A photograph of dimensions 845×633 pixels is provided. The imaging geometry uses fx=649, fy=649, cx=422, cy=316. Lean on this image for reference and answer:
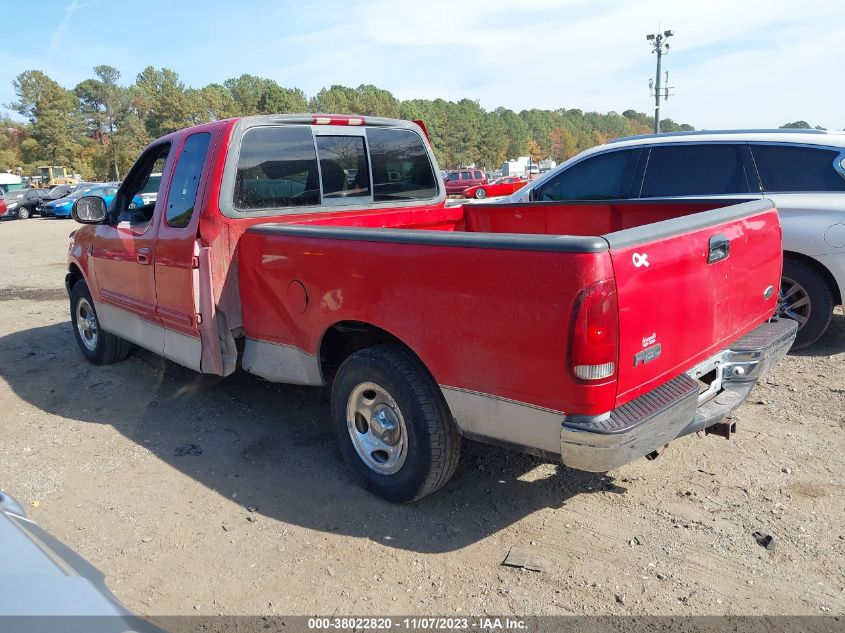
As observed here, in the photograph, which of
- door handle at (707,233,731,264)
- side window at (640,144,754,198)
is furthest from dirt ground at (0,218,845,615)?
side window at (640,144,754,198)

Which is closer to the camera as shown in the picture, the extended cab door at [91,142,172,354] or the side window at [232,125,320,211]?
the side window at [232,125,320,211]

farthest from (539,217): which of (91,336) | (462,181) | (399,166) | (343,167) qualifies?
(462,181)

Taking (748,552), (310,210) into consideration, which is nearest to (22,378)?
(310,210)

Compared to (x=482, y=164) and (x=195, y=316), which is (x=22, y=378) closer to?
(x=195, y=316)

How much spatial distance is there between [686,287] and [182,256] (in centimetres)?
309

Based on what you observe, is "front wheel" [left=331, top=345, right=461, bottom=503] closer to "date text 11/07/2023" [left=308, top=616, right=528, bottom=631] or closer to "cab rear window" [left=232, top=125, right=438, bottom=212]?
"date text 11/07/2023" [left=308, top=616, right=528, bottom=631]

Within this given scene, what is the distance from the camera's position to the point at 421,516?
3.46 m

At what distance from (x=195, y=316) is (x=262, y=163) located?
1.11 meters

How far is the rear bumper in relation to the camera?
2.65 m

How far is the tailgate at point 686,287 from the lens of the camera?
268 centimetres

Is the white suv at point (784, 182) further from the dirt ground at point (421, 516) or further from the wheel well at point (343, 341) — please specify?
the wheel well at point (343, 341)

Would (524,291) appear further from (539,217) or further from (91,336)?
(91,336)

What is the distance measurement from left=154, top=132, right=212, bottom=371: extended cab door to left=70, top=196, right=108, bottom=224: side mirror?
888mm

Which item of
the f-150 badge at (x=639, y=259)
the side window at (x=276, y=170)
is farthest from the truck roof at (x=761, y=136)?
the f-150 badge at (x=639, y=259)
